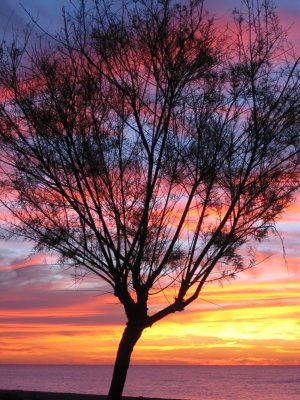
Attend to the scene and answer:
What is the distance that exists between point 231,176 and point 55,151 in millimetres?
4270

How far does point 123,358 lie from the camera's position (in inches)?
807

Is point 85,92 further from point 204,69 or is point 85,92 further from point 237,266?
point 237,266

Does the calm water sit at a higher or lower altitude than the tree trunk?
higher

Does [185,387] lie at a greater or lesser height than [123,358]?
greater

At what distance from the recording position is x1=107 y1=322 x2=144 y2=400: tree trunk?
20.4 meters

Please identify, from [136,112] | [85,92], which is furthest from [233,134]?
[85,92]

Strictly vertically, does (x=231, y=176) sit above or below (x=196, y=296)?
above

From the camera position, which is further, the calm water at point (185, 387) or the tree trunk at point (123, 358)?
the calm water at point (185, 387)

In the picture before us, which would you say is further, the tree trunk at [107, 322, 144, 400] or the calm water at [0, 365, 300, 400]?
the calm water at [0, 365, 300, 400]

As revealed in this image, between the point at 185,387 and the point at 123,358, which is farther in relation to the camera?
the point at 185,387

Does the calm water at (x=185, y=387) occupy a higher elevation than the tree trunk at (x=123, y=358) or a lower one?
higher

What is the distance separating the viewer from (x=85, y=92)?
19.6 meters

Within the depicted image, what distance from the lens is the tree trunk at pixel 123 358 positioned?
20391mm

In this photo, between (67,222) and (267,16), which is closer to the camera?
(267,16)
